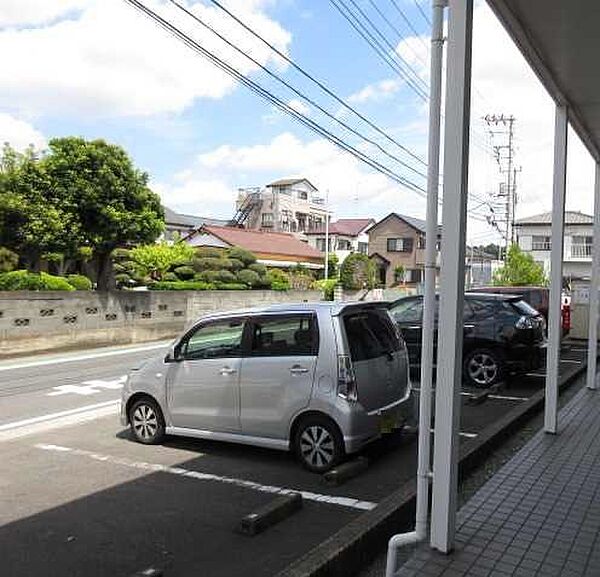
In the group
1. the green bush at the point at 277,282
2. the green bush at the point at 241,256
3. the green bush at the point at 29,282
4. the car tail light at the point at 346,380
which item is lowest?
the car tail light at the point at 346,380

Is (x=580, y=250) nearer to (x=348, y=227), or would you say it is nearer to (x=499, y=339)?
(x=348, y=227)

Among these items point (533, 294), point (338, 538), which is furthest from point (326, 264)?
point (338, 538)

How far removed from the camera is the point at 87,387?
10453 mm

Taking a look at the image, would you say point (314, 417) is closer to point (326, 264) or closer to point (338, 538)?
point (338, 538)

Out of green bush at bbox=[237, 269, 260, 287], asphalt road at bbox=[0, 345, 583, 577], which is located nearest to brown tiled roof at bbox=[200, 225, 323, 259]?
green bush at bbox=[237, 269, 260, 287]

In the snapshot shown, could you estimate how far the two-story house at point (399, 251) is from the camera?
57344mm

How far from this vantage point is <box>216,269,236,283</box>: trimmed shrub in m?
25.0

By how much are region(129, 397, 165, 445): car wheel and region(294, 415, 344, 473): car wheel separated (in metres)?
1.63

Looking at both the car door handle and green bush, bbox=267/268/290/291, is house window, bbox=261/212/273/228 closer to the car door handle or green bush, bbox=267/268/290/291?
green bush, bbox=267/268/290/291

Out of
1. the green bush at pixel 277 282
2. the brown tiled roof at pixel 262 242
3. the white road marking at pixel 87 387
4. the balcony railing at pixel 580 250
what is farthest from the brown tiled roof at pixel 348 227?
the white road marking at pixel 87 387

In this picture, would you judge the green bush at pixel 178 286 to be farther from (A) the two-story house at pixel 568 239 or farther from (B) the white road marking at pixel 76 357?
(A) the two-story house at pixel 568 239

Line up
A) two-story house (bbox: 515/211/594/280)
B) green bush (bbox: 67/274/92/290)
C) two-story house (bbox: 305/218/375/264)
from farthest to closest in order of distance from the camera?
two-story house (bbox: 305/218/375/264) < two-story house (bbox: 515/211/594/280) < green bush (bbox: 67/274/92/290)

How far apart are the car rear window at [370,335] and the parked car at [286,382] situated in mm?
12

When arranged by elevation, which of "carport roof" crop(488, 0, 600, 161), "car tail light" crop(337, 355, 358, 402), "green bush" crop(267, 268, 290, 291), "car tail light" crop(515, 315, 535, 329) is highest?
"carport roof" crop(488, 0, 600, 161)
